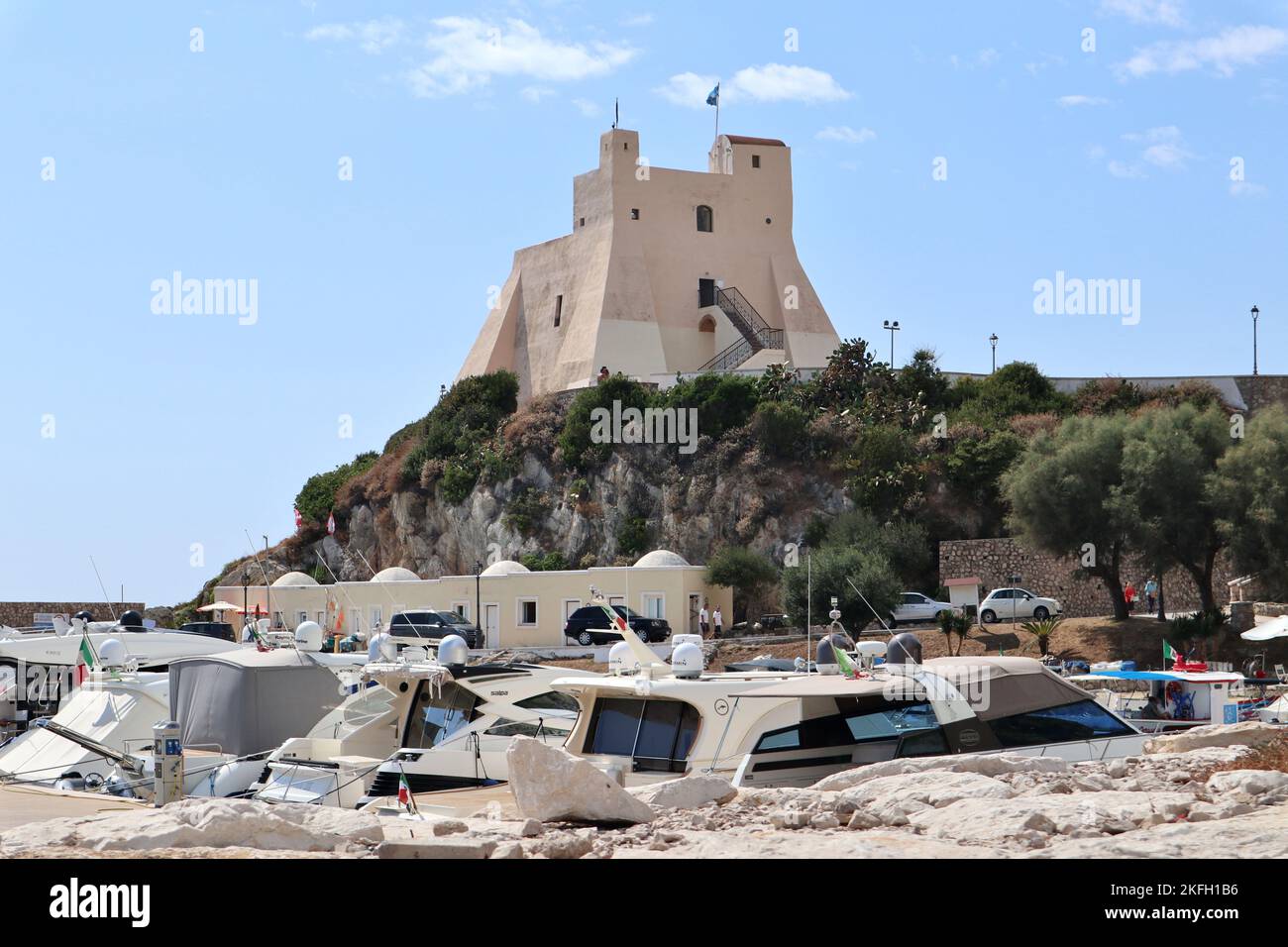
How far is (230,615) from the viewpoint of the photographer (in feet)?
171

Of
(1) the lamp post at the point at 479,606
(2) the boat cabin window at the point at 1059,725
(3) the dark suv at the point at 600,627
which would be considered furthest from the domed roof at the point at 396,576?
(2) the boat cabin window at the point at 1059,725

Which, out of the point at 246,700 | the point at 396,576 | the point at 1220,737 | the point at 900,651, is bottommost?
the point at 246,700

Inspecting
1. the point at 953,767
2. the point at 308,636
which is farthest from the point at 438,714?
the point at 953,767

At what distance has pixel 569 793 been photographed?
960cm

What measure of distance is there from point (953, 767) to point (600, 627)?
1087 inches

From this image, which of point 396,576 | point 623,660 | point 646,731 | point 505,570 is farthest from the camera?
point 396,576

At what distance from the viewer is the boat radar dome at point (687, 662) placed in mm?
14812

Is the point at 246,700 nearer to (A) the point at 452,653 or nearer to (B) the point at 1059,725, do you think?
(A) the point at 452,653

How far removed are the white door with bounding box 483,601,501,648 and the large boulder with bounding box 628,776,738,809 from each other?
32073mm

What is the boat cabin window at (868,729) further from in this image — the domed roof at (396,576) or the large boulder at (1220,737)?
the domed roof at (396,576)
